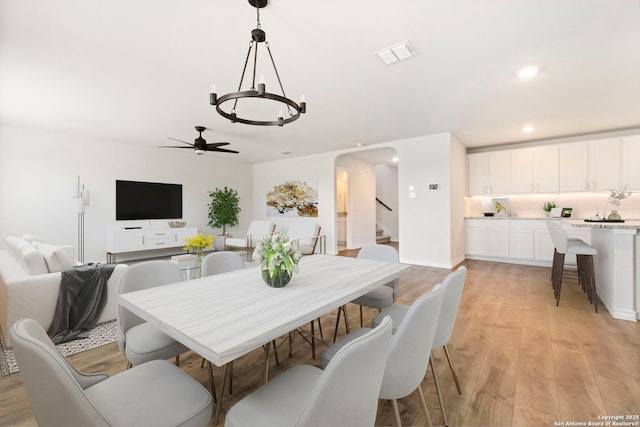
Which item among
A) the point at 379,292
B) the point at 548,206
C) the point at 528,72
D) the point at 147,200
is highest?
the point at 528,72

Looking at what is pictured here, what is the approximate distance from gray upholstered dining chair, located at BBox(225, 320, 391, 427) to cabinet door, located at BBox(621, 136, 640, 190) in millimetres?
6397

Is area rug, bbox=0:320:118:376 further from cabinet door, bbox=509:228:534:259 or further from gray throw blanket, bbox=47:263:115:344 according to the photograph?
cabinet door, bbox=509:228:534:259

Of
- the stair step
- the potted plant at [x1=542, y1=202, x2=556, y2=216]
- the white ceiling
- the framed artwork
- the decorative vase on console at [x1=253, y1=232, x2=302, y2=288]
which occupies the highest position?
the white ceiling

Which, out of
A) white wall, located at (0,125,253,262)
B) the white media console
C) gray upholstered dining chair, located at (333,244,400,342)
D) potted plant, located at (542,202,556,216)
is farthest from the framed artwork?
potted plant, located at (542,202,556,216)

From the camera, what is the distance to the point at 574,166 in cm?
519

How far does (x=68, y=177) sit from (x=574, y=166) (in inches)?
370

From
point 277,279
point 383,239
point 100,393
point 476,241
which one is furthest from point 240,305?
point 383,239

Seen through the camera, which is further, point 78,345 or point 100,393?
point 78,345

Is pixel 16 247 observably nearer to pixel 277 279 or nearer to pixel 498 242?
pixel 277 279

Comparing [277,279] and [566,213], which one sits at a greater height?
[566,213]

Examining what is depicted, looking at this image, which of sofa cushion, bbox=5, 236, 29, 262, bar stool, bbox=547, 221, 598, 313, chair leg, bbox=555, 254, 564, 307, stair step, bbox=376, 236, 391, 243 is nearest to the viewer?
sofa cushion, bbox=5, 236, 29, 262

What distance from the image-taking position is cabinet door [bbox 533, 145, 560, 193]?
17.6 ft

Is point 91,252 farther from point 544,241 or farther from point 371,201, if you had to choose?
point 544,241

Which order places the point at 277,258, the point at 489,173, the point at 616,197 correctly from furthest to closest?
the point at 489,173, the point at 616,197, the point at 277,258
